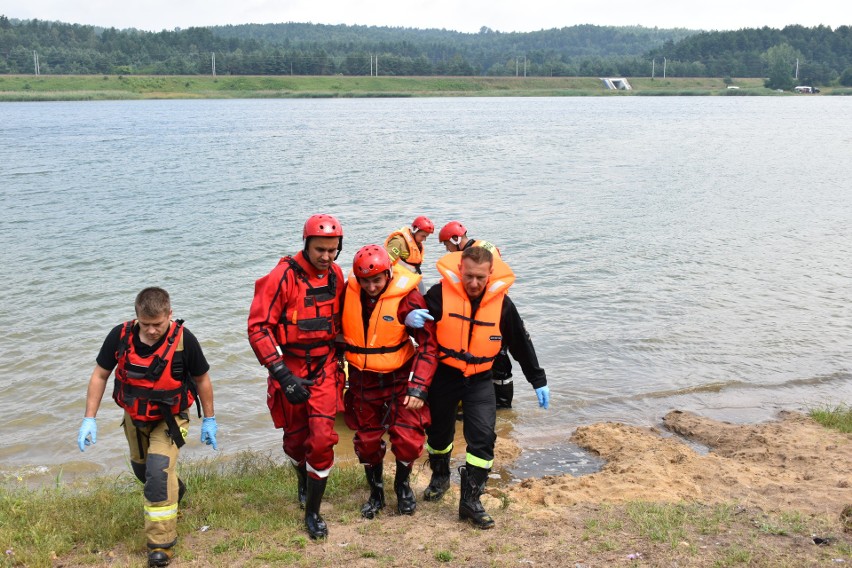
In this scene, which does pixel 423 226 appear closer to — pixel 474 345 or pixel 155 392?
pixel 474 345

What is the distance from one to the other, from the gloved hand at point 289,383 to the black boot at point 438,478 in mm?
1523

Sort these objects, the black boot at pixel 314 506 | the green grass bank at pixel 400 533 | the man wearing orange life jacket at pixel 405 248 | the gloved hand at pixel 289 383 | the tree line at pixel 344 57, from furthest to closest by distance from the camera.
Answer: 1. the tree line at pixel 344 57
2. the man wearing orange life jacket at pixel 405 248
3. the black boot at pixel 314 506
4. the gloved hand at pixel 289 383
5. the green grass bank at pixel 400 533

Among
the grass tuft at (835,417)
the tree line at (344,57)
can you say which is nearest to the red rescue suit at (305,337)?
the grass tuft at (835,417)

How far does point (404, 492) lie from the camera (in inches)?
267

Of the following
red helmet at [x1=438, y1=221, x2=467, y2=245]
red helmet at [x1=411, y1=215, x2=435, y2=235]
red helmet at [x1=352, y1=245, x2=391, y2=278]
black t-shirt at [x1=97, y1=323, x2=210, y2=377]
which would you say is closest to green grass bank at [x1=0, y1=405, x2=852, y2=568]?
black t-shirt at [x1=97, y1=323, x2=210, y2=377]

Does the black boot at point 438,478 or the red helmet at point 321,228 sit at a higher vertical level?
the red helmet at point 321,228

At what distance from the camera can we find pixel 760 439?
9.18 meters

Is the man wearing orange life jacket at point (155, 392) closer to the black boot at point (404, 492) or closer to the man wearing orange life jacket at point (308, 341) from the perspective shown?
the man wearing orange life jacket at point (308, 341)

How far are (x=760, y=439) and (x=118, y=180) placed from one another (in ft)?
96.6

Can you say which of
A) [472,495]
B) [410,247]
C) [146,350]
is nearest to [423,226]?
[410,247]

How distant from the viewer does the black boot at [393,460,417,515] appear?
6.68 meters

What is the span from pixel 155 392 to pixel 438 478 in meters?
2.47

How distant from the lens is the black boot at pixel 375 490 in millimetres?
6652

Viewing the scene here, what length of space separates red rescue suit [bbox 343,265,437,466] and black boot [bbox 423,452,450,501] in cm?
54
